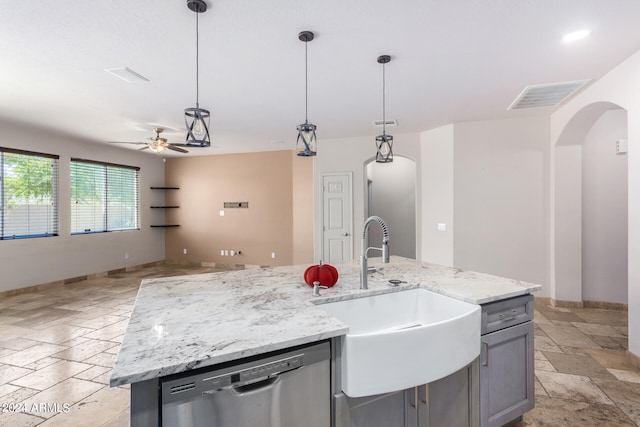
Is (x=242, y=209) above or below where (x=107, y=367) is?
above

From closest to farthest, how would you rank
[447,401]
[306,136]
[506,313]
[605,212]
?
1. [447,401]
2. [506,313]
3. [306,136]
4. [605,212]

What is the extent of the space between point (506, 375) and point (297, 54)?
2790mm

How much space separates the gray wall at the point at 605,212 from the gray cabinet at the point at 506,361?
3.30 metres

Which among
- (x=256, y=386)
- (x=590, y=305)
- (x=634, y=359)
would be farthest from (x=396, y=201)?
(x=256, y=386)

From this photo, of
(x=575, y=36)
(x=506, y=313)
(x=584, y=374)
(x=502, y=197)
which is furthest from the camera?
(x=502, y=197)

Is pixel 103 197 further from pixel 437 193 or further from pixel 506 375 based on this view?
pixel 506 375

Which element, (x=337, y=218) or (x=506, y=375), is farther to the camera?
(x=337, y=218)

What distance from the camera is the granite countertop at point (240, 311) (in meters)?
1.07

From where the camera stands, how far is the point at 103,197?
6461mm

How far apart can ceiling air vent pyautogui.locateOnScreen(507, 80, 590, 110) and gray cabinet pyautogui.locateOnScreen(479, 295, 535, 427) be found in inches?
105

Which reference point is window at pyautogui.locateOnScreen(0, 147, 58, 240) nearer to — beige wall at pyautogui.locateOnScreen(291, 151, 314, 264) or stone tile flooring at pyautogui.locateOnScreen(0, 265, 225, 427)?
stone tile flooring at pyautogui.locateOnScreen(0, 265, 225, 427)

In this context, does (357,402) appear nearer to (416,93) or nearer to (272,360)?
(272,360)

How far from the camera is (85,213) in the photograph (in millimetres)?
6113

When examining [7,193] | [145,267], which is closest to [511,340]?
[7,193]
